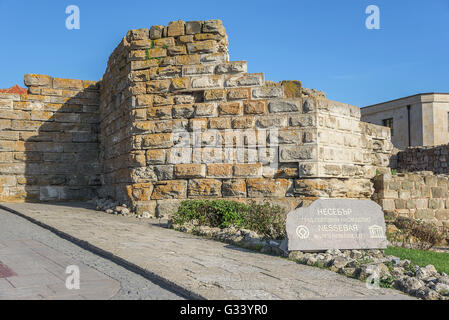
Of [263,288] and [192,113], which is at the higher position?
[192,113]

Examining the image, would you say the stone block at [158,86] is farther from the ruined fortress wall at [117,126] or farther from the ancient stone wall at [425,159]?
the ancient stone wall at [425,159]

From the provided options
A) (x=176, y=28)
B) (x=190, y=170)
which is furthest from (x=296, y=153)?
(x=176, y=28)

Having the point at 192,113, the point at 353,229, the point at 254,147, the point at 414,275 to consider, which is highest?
the point at 192,113

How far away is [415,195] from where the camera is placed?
1130cm

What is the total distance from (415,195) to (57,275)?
950cm

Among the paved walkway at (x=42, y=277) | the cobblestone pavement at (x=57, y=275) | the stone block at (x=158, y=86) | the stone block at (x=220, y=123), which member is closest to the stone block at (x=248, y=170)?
the stone block at (x=220, y=123)

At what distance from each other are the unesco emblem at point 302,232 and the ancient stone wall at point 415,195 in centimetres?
548

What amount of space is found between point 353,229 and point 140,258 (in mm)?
2981

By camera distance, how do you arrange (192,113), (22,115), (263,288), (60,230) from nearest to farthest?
1. (263,288)
2. (60,230)
3. (192,113)
4. (22,115)

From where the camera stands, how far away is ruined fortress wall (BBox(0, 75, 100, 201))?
1362 centimetres

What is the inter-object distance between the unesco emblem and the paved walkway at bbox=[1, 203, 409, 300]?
45 centimetres
